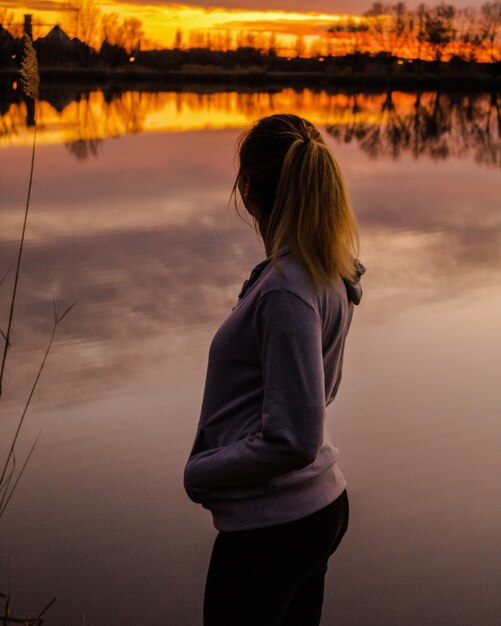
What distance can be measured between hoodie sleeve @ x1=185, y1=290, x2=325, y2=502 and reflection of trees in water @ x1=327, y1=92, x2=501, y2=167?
17265 millimetres

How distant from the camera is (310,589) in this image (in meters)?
1.74

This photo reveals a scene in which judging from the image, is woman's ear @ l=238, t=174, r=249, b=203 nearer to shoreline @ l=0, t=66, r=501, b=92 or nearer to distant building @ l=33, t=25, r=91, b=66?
distant building @ l=33, t=25, r=91, b=66

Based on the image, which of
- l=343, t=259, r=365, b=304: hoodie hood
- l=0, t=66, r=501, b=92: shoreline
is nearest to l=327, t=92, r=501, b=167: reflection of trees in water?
l=0, t=66, r=501, b=92: shoreline

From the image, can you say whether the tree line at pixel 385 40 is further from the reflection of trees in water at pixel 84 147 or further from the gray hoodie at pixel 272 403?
the gray hoodie at pixel 272 403

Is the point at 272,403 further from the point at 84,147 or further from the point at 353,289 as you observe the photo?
the point at 84,147

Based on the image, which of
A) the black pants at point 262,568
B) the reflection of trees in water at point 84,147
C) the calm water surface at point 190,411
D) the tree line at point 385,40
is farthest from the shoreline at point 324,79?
the black pants at point 262,568

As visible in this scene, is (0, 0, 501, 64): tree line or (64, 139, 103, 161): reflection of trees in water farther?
(0, 0, 501, 64): tree line

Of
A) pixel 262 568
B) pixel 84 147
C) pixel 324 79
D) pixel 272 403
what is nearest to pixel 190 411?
pixel 262 568

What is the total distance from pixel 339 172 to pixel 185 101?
37.7 meters

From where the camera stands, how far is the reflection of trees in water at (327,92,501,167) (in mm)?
20328

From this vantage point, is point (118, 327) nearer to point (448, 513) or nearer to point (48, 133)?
point (448, 513)

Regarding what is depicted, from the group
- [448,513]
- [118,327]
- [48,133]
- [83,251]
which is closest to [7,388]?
[118,327]

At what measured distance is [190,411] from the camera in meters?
4.39

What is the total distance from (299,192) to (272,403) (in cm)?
32
